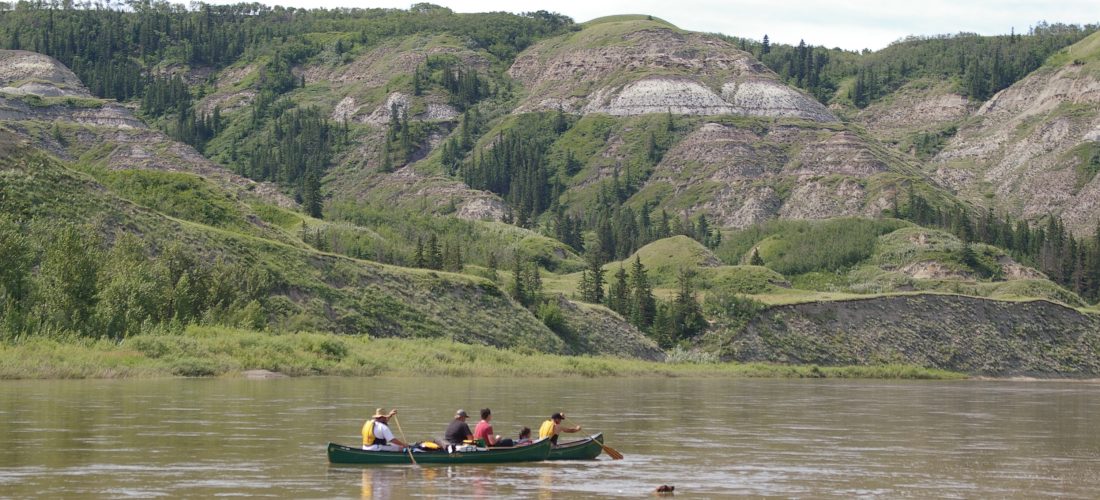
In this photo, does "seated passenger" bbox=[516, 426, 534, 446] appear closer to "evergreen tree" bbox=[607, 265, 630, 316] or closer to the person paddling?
the person paddling

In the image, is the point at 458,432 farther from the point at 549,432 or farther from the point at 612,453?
the point at 612,453

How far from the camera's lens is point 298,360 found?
8719cm

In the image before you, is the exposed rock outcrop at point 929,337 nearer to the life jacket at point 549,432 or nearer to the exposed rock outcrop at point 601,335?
the exposed rock outcrop at point 601,335

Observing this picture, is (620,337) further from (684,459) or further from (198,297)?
(684,459)

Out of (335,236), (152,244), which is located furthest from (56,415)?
(335,236)

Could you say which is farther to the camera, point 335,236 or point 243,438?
point 335,236

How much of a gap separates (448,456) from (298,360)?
48.1 m

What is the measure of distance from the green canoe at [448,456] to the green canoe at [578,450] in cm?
43

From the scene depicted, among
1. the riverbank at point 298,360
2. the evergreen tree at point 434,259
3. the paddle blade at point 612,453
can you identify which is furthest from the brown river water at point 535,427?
the evergreen tree at point 434,259

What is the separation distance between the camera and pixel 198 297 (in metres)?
93.9

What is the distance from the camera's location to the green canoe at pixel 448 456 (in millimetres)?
39750

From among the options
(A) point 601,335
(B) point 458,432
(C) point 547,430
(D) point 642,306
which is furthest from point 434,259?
(B) point 458,432

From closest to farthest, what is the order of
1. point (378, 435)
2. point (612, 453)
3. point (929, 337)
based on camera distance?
point (378, 435), point (612, 453), point (929, 337)

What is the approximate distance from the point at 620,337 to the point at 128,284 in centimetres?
5443
